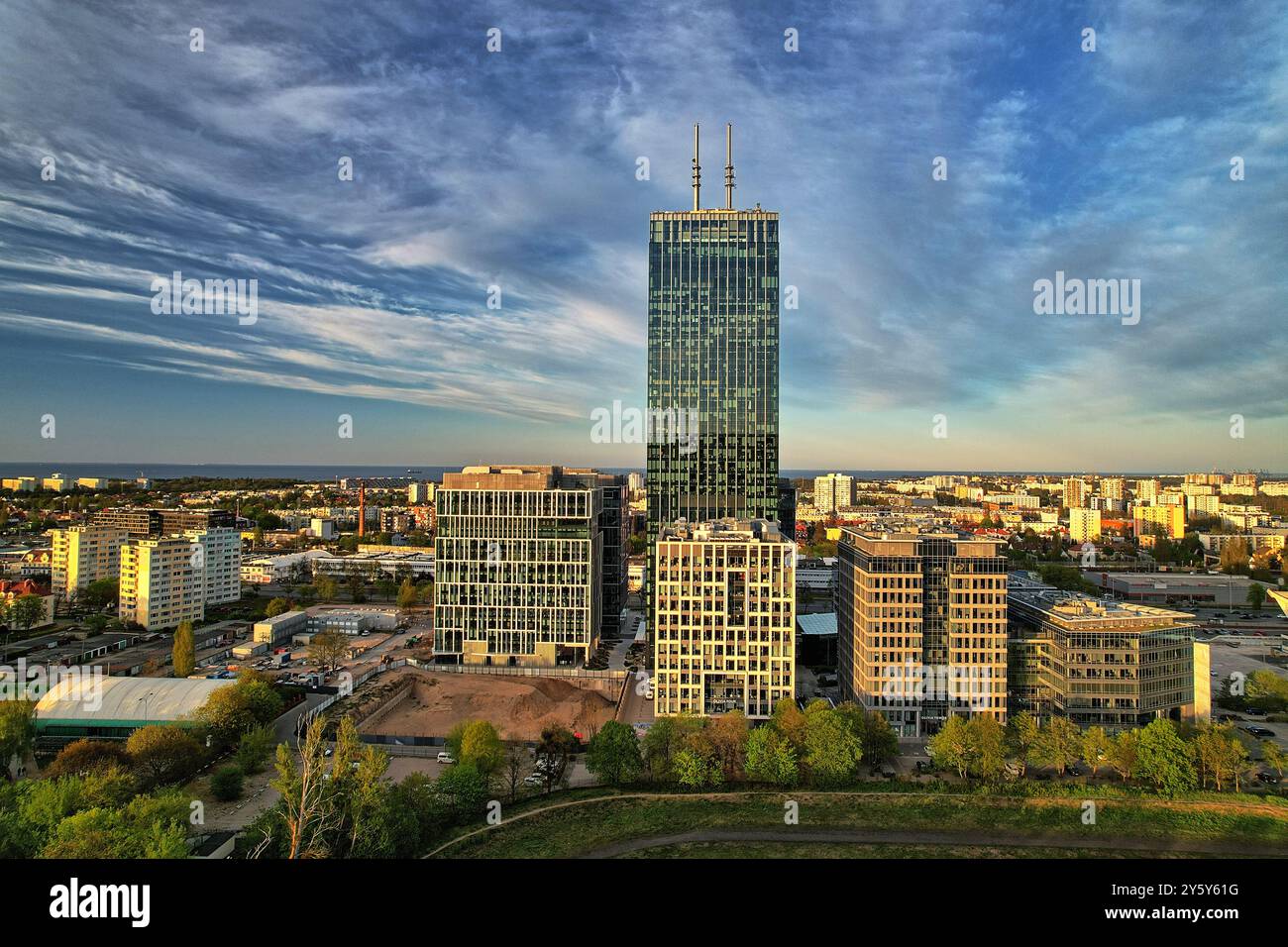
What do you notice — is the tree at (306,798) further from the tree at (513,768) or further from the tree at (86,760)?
the tree at (86,760)

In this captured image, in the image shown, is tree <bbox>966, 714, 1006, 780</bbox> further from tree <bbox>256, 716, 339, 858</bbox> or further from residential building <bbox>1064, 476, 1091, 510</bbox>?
residential building <bbox>1064, 476, 1091, 510</bbox>

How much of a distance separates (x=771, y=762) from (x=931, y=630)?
22.6 feet

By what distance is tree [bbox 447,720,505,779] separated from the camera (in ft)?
43.3

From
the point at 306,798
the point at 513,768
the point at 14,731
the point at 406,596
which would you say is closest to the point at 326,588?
the point at 406,596

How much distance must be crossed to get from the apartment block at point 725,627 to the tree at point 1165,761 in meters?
7.57

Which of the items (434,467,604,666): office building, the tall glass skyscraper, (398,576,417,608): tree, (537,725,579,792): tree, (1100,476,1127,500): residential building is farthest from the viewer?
(1100,476,1127,500): residential building

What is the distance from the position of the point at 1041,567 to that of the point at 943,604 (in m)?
22.0

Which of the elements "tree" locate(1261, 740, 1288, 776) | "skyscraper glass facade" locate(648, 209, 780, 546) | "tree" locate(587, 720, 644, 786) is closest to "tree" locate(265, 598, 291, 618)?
"skyscraper glass facade" locate(648, 209, 780, 546)

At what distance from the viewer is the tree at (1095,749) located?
45.4ft

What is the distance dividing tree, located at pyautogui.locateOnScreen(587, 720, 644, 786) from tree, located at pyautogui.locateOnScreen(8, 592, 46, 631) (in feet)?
85.2

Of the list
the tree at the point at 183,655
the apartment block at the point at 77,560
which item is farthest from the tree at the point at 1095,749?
the apartment block at the point at 77,560

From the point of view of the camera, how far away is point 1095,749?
1392 cm
